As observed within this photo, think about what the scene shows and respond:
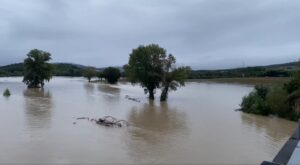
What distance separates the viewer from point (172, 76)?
45531 millimetres

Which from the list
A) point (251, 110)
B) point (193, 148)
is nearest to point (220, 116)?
point (251, 110)

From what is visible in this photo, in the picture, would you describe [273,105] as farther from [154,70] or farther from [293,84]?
[154,70]

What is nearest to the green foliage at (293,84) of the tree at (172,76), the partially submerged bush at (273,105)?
the partially submerged bush at (273,105)

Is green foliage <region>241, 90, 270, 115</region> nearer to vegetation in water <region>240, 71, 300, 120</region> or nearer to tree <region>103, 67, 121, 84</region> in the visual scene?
vegetation in water <region>240, 71, 300, 120</region>

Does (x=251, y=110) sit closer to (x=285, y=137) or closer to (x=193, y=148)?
(x=285, y=137)

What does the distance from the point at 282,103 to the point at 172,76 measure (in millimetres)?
17246

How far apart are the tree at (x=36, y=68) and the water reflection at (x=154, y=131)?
44071 millimetres

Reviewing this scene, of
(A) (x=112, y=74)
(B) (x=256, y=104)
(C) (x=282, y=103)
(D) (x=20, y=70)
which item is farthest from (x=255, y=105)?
(D) (x=20, y=70)

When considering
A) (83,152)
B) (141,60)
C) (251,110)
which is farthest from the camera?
(141,60)

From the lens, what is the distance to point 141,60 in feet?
156

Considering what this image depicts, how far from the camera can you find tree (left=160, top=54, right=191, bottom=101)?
45.4 metres

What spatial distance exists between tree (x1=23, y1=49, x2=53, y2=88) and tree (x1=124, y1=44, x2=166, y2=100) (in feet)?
102

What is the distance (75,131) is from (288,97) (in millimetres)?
19450

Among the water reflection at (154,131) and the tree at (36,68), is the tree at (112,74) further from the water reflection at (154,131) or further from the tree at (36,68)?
the water reflection at (154,131)
